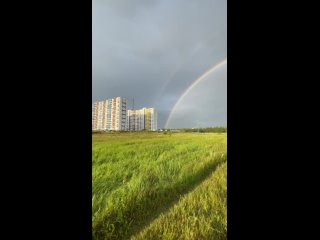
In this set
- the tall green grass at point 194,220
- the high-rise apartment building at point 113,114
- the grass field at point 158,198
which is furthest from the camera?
the high-rise apartment building at point 113,114

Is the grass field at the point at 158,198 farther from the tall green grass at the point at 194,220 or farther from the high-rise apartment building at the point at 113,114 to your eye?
the high-rise apartment building at the point at 113,114

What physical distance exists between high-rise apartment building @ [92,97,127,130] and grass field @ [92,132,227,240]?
3.03 meters

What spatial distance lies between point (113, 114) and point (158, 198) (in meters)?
6.89

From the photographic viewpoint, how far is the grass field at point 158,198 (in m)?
2.35

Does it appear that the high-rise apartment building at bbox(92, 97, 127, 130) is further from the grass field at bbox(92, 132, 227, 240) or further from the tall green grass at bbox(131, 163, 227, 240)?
the tall green grass at bbox(131, 163, 227, 240)

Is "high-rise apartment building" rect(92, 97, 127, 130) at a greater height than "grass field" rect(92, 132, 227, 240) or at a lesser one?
greater

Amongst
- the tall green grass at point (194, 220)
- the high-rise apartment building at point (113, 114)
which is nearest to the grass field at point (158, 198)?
the tall green grass at point (194, 220)

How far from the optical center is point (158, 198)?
3.44 m

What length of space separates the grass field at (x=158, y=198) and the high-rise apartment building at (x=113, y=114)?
3033 millimetres

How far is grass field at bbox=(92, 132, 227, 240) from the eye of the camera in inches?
92.4

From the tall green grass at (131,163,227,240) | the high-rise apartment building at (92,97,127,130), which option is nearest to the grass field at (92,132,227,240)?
the tall green grass at (131,163,227,240)

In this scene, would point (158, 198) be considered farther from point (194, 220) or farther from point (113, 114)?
point (113, 114)
